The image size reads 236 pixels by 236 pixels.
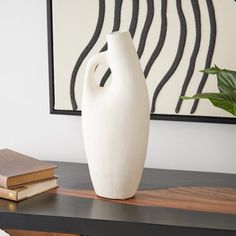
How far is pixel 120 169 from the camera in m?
0.92

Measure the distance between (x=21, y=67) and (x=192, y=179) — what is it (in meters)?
0.65

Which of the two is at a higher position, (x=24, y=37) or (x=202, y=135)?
(x=24, y=37)

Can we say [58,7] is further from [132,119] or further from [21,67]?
[132,119]

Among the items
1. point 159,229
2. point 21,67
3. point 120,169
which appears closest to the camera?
point 159,229

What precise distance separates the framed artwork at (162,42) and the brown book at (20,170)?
305 millimetres

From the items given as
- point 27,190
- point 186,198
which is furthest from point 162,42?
point 27,190

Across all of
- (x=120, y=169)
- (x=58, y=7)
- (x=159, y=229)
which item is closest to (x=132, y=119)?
(x=120, y=169)

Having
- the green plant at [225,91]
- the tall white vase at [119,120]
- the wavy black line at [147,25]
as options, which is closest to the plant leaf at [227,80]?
the green plant at [225,91]

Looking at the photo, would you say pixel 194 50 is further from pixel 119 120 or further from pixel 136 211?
pixel 136 211

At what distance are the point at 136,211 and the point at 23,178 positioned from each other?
11.0 inches

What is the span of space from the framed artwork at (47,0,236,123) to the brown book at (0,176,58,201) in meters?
0.34

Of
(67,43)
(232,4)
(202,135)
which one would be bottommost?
(202,135)

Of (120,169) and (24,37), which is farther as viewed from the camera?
(24,37)

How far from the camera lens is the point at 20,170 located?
0.97 meters
